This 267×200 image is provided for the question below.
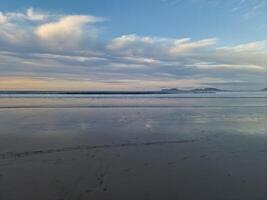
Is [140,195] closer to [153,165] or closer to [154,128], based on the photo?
[153,165]

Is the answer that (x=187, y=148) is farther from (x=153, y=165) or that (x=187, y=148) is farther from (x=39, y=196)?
(x=39, y=196)

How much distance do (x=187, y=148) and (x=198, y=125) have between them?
5.91 meters

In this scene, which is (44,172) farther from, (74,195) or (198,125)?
(198,125)

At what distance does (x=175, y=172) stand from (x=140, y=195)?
1.77m

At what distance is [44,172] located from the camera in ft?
25.3

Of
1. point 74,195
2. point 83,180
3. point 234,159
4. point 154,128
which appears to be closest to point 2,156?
point 83,180

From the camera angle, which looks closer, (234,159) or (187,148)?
(234,159)

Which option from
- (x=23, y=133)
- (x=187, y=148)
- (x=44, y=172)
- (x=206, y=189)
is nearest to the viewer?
(x=206, y=189)

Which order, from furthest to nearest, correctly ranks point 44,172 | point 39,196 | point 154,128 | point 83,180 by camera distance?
point 154,128 < point 44,172 < point 83,180 < point 39,196

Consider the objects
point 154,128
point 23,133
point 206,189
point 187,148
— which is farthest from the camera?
point 154,128

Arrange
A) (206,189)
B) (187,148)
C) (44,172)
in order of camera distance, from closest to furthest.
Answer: (206,189), (44,172), (187,148)

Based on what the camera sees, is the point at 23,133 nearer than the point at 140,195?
No

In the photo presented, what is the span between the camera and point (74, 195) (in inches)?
246

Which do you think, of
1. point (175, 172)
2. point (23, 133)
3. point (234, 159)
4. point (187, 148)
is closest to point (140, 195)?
point (175, 172)
